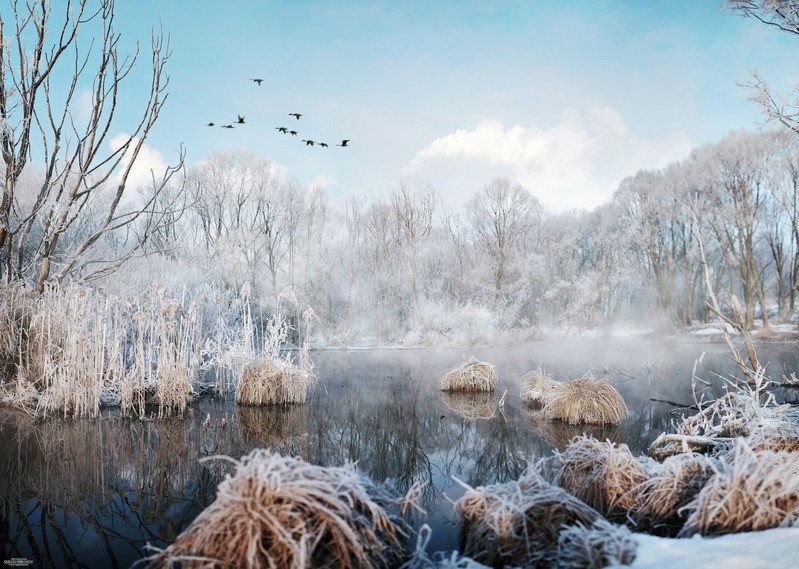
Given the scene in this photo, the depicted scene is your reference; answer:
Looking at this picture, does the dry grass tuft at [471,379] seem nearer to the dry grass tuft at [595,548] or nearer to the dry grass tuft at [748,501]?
the dry grass tuft at [748,501]

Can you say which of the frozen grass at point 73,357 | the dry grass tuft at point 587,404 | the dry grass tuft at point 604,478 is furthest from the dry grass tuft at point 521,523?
the frozen grass at point 73,357

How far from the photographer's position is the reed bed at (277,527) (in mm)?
2209

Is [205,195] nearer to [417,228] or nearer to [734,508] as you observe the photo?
[417,228]

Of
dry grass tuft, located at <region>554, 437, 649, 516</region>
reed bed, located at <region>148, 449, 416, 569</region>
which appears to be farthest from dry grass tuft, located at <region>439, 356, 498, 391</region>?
reed bed, located at <region>148, 449, 416, 569</region>

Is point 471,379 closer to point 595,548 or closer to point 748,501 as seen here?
point 748,501

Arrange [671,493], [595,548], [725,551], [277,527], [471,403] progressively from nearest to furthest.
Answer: [277,527]
[725,551]
[595,548]
[671,493]
[471,403]

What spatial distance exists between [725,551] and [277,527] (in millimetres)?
2185

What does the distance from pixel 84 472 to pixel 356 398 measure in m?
5.45

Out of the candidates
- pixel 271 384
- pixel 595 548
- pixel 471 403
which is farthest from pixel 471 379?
pixel 595 548

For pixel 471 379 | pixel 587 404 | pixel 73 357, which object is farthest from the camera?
pixel 471 379

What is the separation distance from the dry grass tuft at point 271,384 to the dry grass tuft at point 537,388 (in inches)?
173

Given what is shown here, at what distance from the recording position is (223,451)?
19.5ft

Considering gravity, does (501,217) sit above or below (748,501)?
above

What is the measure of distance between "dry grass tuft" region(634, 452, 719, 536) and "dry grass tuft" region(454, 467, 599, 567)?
66cm
